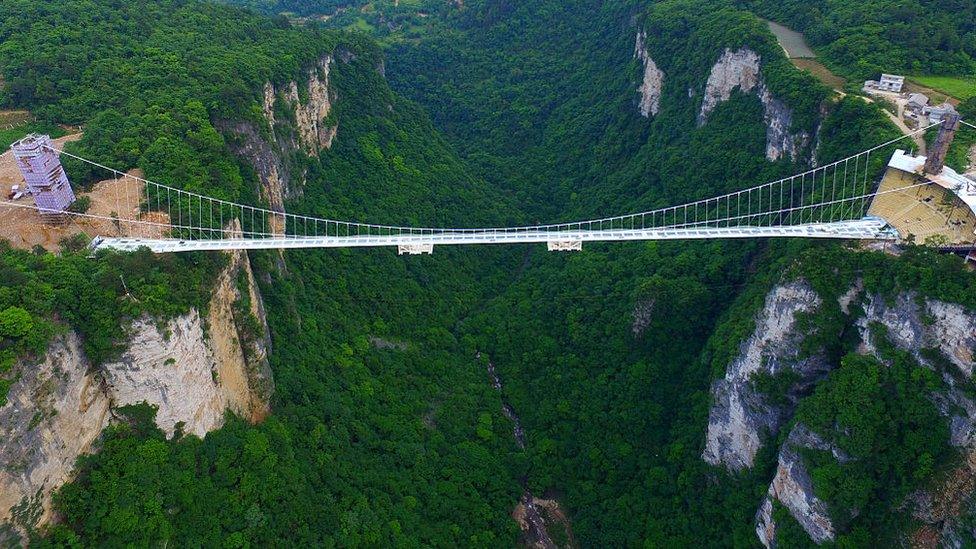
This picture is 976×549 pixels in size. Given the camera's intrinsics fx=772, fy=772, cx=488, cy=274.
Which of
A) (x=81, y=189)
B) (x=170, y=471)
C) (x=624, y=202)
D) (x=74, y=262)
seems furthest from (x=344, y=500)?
(x=624, y=202)

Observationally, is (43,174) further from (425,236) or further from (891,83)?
(891,83)

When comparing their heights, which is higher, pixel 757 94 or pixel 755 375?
pixel 757 94

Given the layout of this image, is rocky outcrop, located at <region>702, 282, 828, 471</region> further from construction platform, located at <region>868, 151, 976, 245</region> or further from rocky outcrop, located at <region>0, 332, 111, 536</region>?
rocky outcrop, located at <region>0, 332, 111, 536</region>

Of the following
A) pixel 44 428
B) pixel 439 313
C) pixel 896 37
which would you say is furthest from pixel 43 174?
pixel 896 37

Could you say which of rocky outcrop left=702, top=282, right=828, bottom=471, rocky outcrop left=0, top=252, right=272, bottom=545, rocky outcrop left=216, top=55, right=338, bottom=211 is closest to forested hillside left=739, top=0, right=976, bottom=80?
rocky outcrop left=702, top=282, right=828, bottom=471

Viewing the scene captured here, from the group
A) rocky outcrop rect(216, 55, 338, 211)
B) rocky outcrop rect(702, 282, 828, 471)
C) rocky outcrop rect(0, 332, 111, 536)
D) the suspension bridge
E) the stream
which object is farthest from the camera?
rocky outcrop rect(216, 55, 338, 211)

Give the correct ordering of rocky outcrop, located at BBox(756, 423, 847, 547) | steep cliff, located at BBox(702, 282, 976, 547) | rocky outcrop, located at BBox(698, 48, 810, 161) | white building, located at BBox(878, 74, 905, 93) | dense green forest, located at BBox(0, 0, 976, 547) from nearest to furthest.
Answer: steep cliff, located at BBox(702, 282, 976, 547) → dense green forest, located at BBox(0, 0, 976, 547) → rocky outcrop, located at BBox(756, 423, 847, 547) → white building, located at BBox(878, 74, 905, 93) → rocky outcrop, located at BBox(698, 48, 810, 161)
